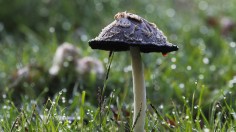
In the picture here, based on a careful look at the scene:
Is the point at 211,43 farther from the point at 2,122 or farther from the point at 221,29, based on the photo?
the point at 2,122

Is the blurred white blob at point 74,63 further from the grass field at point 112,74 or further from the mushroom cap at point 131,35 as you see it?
the mushroom cap at point 131,35

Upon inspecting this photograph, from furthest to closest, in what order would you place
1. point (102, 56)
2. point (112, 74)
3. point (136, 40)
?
point (102, 56) < point (112, 74) < point (136, 40)

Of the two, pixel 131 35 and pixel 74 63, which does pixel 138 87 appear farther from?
pixel 74 63

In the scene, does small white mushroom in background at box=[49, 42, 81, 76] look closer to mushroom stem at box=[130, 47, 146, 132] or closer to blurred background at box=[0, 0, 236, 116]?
blurred background at box=[0, 0, 236, 116]

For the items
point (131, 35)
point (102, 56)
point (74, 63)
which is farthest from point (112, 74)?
point (131, 35)

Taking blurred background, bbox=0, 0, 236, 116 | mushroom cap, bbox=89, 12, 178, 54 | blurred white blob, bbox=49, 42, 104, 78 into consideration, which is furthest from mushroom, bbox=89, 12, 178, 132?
blurred white blob, bbox=49, 42, 104, 78
